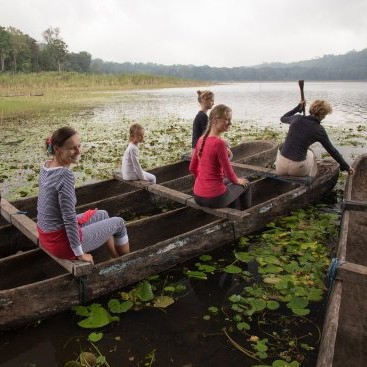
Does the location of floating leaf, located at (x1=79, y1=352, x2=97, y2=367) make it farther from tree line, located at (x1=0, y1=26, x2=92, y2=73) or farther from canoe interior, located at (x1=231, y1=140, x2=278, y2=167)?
tree line, located at (x1=0, y1=26, x2=92, y2=73)

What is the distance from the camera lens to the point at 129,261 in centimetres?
422

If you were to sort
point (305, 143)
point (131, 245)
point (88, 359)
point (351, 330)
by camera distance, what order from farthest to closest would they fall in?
point (305, 143) < point (131, 245) < point (351, 330) < point (88, 359)

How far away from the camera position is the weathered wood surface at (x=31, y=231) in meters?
3.71

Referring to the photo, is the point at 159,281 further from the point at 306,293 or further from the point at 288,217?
the point at 288,217

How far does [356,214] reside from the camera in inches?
221

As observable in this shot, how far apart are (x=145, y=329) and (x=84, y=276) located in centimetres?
82

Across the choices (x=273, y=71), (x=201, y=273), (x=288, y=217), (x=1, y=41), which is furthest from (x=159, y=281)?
(x=273, y=71)

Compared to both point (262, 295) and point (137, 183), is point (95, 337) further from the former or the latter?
point (137, 183)

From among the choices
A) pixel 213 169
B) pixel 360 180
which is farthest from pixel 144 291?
pixel 360 180

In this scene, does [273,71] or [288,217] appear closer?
[288,217]

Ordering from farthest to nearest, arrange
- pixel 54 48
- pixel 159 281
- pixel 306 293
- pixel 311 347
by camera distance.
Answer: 1. pixel 54 48
2. pixel 159 281
3. pixel 306 293
4. pixel 311 347

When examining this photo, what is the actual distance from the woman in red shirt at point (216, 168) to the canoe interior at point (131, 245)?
1.29 ft

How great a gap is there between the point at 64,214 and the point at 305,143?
4.32 metres

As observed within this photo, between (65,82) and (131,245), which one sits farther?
(65,82)
